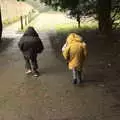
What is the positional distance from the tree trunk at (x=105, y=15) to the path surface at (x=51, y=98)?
11717 millimetres

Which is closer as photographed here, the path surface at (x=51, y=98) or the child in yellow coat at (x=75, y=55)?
the path surface at (x=51, y=98)

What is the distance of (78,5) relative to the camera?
34.1 meters

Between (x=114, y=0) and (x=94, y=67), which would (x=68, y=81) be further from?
(x=114, y=0)

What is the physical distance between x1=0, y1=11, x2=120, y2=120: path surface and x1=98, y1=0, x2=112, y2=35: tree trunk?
38.4 feet

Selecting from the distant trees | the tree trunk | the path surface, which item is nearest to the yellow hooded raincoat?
the path surface

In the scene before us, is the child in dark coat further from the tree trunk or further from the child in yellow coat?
the tree trunk

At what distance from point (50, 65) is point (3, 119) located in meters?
7.99

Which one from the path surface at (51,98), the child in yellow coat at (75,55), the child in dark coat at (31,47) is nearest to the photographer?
the path surface at (51,98)

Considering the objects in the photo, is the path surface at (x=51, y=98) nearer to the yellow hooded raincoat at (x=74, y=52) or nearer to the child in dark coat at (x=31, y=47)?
the child in dark coat at (x=31, y=47)

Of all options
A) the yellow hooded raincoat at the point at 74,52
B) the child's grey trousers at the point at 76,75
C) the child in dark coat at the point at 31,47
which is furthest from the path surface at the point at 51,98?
the yellow hooded raincoat at the point at 74,52

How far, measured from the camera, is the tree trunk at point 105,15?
28.2 metres

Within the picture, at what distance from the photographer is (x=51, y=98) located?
11953mm

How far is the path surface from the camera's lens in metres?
10.3

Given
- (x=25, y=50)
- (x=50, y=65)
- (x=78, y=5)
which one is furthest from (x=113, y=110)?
(x=78, y=5)
